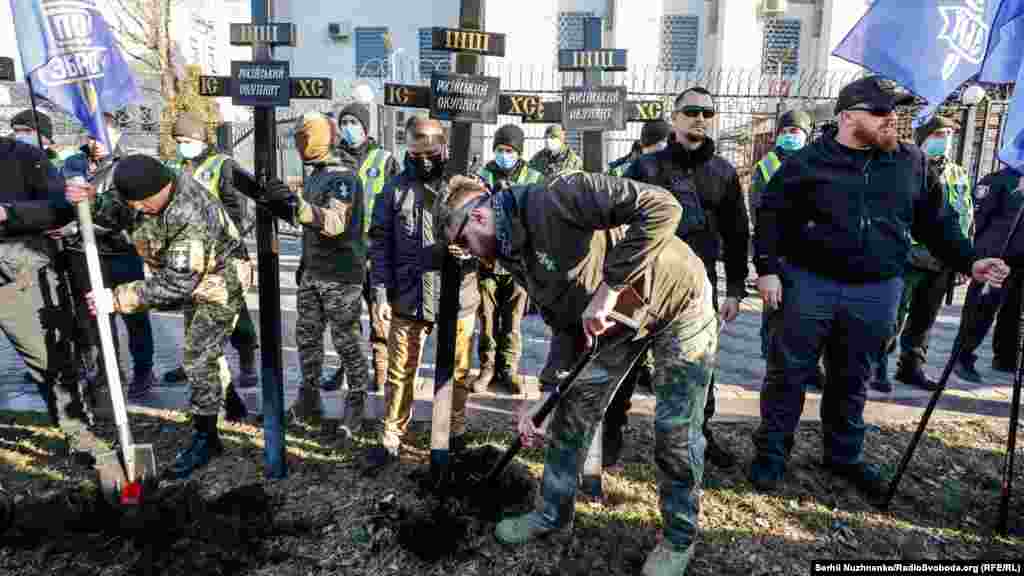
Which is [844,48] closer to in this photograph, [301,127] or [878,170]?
[878,170]

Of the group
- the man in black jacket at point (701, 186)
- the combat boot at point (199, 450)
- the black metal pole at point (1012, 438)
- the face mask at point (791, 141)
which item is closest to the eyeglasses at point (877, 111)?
the man in black jacket at point (701, 186)

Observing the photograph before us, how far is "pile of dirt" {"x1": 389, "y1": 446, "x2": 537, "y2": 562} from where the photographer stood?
2918 mm

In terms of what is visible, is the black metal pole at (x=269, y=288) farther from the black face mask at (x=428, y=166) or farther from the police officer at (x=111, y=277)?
the police officer at (x=111, y=277)

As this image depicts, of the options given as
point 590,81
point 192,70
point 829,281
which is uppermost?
point 192,70

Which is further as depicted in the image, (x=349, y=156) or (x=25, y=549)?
(x=349, y=156)

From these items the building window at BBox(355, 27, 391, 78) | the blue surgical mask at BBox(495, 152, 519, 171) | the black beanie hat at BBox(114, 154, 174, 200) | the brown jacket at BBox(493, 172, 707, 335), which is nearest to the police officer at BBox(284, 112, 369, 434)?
the black beanie hat at BBox(114, 154, 174, 200)

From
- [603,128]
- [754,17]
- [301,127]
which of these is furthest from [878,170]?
[754,17]

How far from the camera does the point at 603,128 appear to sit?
379cm

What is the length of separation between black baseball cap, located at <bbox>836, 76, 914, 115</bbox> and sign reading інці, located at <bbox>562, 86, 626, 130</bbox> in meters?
1.27

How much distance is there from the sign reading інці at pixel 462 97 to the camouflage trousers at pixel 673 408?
139 cm

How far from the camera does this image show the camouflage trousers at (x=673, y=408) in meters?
2.60

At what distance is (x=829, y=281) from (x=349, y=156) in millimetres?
3977

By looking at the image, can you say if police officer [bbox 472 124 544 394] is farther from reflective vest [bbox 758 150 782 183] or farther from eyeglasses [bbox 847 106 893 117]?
reflective vest [bbox 758 150 782 183]

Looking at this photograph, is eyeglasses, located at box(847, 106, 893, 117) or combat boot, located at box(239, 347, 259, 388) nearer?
eyeglasses, located at box(847, 106, 893, 117)
